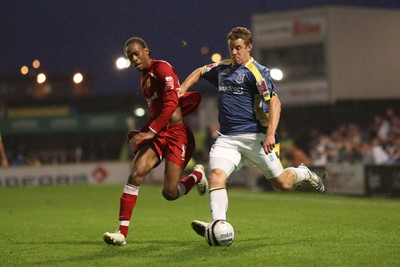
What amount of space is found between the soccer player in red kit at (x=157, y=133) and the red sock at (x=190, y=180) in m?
0.13

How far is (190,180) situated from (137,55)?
1868mm

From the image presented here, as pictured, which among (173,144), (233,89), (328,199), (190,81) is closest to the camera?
(233,89)

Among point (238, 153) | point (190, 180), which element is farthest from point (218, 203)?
point (190, 180)

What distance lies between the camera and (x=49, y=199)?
23.3 m

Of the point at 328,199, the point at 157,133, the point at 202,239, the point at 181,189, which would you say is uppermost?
the point at 157,133

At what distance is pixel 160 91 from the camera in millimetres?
10266

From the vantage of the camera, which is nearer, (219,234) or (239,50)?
(219,234)

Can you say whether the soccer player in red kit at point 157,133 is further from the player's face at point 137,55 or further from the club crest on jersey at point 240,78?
the club crest on jersey at point 240,78

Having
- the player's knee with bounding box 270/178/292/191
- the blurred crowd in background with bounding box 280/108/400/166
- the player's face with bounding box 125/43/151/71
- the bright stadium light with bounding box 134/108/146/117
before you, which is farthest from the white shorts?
the bright stadium light with bounding box 134/108/146/117

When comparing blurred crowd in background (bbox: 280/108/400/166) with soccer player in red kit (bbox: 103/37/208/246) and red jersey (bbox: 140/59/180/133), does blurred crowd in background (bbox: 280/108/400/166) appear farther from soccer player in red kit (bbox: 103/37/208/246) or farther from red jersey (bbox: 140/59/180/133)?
red jersey (bbox: 140/59/180/133)

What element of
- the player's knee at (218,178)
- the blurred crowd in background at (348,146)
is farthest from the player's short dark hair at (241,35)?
the blurred crowd in background at (348,146)

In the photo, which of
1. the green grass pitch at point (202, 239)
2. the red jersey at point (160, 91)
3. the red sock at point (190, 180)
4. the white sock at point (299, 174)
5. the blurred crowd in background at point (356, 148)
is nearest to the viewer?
the green grass pitch at point (202, 239)

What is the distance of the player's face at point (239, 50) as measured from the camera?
961 centimetres

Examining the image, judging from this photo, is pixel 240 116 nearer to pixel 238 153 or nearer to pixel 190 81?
pixel 238 153
